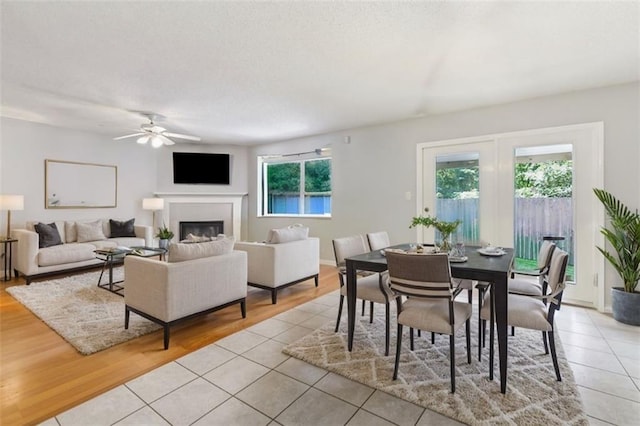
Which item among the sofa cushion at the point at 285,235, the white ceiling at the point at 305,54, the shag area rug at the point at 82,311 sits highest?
the white ceiling at the point at 305,54

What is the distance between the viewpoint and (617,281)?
3.35m

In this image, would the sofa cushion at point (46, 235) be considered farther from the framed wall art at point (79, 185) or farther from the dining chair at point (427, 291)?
the dining chair at point (427, 291)

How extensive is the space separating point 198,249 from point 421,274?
1936 millimetres

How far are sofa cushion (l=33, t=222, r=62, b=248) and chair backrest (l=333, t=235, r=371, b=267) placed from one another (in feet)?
14.8

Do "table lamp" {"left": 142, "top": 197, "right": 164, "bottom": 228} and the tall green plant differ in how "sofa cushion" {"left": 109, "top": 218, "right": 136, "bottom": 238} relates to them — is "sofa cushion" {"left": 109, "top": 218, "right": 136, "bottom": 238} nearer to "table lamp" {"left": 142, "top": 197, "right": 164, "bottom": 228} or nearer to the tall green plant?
"table lamp" {"left": 142, "top": 197, "right": 164, "bottom": 228}

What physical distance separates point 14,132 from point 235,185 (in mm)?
3686

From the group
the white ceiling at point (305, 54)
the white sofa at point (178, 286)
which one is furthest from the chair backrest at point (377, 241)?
the white ceiling at point (305, 54)

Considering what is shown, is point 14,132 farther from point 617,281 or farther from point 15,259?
point 617,281

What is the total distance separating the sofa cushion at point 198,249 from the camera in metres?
2.62

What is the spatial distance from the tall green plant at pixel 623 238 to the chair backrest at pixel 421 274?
254cm

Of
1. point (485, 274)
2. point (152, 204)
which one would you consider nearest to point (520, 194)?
point (485, 274)

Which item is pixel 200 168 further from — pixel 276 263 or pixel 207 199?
pixel 276 263

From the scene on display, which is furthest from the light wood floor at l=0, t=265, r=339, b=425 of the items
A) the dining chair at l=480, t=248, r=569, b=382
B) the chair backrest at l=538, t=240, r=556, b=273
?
the chair backrest at l=538, t=240, r=556, b=273

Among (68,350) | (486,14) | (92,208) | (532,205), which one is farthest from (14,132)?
(532,205)
